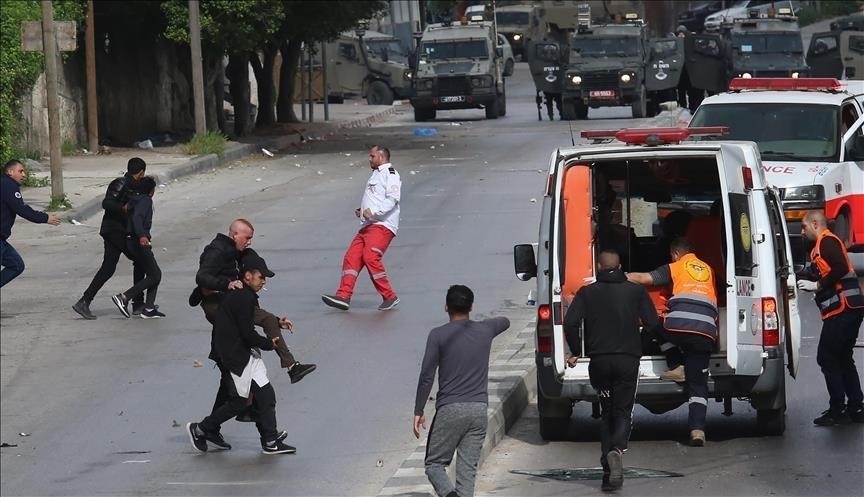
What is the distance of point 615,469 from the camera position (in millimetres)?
9711

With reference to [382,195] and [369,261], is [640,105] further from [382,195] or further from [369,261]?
[369,261]

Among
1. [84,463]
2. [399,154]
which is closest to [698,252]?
[84,463]

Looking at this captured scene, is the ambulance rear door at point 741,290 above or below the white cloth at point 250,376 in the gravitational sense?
above

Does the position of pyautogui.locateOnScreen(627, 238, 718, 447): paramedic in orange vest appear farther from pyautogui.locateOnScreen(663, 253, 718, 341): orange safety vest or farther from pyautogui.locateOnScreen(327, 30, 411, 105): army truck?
pyautogui.locateOnScreen(327, 30, 411, 105): army truck

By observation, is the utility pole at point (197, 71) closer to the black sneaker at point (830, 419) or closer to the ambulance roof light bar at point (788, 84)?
the ambulance roof light bar at point (788, 84)

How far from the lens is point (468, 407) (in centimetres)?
894

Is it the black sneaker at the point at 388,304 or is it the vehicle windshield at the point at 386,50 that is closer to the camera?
the black sneaker at the point at 388,304

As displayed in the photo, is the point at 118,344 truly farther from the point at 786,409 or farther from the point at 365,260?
the point at 786,409

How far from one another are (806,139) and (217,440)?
379 inches

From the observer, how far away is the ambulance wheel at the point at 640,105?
43.0 meters

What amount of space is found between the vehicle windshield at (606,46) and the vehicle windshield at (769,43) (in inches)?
107

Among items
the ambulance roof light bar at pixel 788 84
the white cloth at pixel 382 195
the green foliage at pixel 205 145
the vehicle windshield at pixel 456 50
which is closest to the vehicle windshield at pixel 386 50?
the vehicle windshield at pixel 456 50

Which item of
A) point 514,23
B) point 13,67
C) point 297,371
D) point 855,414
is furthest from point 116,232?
point 514,23

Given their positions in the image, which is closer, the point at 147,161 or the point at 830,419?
the point at 830,419
